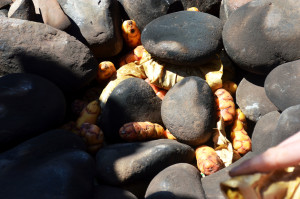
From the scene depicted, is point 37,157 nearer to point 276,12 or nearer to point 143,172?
point 143,172

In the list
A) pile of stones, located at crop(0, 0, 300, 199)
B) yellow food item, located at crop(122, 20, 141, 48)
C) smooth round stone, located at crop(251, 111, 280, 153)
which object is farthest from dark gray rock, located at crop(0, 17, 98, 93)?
smooth round stone, located at crop(251, 111, 280, 153)

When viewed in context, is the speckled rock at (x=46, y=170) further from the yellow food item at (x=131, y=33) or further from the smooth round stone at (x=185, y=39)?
the yellow food item at (x=131, y=33)

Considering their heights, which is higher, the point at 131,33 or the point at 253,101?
the point at 131,33

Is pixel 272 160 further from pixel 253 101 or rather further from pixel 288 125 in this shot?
pixel 253 101

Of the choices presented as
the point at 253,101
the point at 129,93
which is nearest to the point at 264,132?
the point at 253,101

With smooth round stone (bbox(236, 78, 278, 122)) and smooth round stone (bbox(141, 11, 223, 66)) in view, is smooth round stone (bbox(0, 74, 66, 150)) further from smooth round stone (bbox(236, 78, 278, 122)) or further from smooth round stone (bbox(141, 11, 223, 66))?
smooth round stone (bbox(236, 78, 278, 122))

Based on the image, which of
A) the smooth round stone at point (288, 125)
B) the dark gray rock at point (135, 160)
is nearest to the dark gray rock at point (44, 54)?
the dark gray rock at point (135, 160)
